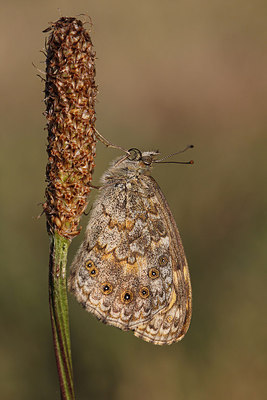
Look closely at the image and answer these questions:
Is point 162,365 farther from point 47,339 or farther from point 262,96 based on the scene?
point 262,96

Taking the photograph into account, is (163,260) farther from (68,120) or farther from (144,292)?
(68,120)

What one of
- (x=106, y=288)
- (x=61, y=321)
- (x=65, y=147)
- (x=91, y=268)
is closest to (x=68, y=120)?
(x=65, y=147)

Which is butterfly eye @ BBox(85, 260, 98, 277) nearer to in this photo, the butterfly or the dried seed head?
the butterfly

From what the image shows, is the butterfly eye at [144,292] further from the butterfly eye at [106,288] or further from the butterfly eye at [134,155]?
the butterfly eye at [134,155]

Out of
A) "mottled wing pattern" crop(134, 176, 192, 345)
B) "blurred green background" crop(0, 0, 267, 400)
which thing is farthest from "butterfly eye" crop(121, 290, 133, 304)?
"blurred green background" crop(0, 0, 267, 400)

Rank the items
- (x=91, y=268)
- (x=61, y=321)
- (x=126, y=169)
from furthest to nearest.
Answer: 1. (x=126, y=169)
2. (x=91, y=268)
3. (x=61, y=321)

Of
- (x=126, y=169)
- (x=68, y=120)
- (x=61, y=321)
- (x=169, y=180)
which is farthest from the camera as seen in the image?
(x=169, y=180)

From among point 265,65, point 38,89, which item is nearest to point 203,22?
point 265,65

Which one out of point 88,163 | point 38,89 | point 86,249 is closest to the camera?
point 88,163
